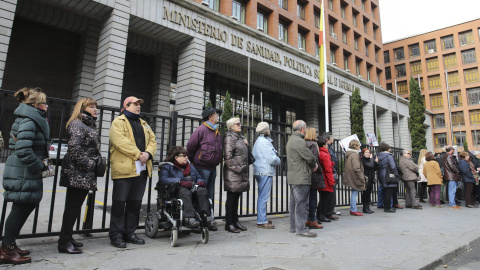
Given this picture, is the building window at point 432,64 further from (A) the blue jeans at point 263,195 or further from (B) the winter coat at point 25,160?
(B) the winter coat at point 25,160

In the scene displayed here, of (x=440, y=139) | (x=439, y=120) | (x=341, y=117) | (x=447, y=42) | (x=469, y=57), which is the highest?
(x=447, y=42)

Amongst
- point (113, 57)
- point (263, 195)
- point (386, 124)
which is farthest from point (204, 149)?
point (386, 124)

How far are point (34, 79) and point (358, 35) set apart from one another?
3159cm

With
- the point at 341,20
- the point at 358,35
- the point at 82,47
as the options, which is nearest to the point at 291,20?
the point at 341,20

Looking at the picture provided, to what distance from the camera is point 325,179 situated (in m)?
6.19

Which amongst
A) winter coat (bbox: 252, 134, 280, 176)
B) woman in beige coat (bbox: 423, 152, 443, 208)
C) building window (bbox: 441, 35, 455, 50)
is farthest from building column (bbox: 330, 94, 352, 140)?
building window (bbox: 441, 35, 455, 50)

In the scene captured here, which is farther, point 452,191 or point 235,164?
point 452,191

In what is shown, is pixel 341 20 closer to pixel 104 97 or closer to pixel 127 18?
pixel 127 18

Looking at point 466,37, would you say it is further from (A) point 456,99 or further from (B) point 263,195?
(B) point 263,195

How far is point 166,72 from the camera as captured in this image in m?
18.5

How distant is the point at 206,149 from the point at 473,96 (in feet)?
188

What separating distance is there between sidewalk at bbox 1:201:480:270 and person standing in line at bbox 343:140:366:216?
5.30ft

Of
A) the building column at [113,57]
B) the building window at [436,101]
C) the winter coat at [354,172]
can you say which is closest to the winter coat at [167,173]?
the winter coat at [354,172]

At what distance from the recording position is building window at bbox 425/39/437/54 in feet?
165
